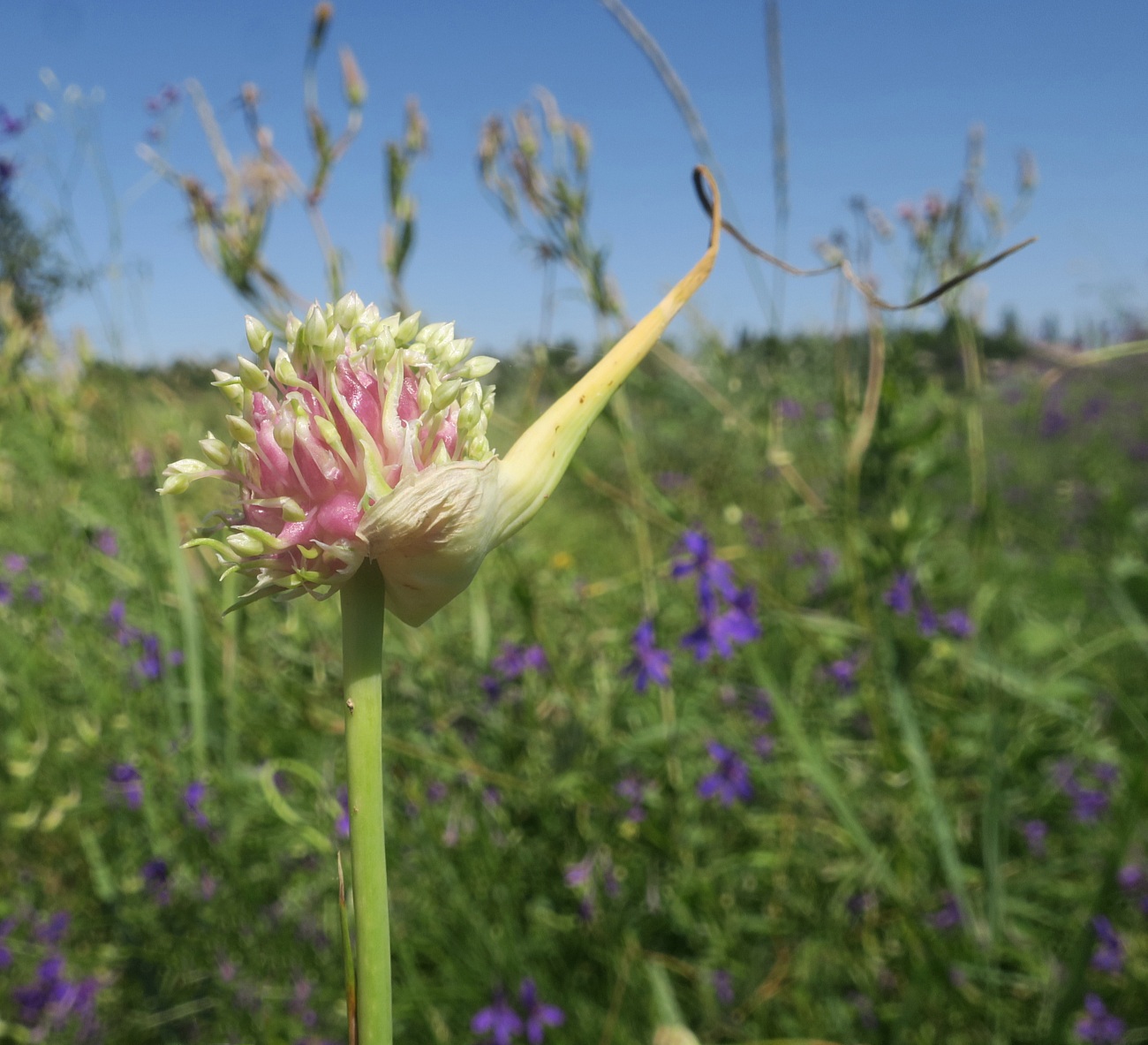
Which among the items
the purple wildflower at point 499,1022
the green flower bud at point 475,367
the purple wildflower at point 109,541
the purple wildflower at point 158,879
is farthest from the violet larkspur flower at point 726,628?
the purple wildflower at point 109,541

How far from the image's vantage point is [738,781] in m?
1.39

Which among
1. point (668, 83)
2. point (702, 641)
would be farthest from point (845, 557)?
point (668, 83)

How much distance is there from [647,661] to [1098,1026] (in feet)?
2.68

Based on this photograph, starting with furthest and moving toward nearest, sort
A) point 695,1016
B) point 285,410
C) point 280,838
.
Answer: point 280,838 < point 695,1016 < point 285,410

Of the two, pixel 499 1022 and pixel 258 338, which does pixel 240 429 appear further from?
pixel 499 1022

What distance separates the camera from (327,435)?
0.28 m

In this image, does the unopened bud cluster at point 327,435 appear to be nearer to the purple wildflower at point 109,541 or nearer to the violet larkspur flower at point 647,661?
the violet larkspur flower at point 647,661

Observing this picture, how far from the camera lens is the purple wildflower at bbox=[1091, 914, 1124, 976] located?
4.42 feet

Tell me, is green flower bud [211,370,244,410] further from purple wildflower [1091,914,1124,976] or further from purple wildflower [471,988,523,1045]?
purple wildflower [1091,914,1124,976]

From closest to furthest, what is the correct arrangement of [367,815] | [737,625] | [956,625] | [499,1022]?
1. [367,815]
2. [499,1022]
3. [737,625]
4. [956,625]

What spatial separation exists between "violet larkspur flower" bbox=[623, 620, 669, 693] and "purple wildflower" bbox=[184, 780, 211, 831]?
0.67 m

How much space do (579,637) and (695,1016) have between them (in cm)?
62

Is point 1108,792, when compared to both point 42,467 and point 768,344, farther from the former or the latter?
point 42,467

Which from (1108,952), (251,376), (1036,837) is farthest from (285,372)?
(1036,837)
